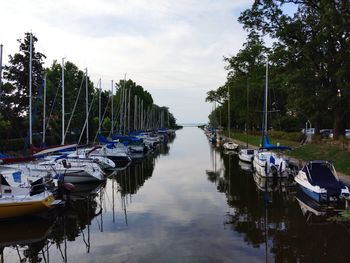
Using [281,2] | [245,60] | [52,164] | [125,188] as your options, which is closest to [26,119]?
[52,164]

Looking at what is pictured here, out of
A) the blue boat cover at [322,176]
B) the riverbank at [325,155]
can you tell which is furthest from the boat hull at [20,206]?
the riverbank at [325,155]

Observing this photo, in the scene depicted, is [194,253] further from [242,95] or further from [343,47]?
[242,95]

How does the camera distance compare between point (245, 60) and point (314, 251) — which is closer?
point (314, 251)

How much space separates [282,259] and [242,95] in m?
65.0

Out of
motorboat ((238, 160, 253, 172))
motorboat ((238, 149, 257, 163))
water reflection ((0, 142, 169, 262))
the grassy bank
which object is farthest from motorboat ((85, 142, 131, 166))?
the grassy bank

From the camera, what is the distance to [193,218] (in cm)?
1816

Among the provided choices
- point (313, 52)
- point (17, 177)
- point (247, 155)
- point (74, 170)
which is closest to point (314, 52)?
point (313, 52)

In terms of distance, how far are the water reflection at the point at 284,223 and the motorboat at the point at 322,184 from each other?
21.1 inches

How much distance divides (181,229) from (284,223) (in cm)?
438

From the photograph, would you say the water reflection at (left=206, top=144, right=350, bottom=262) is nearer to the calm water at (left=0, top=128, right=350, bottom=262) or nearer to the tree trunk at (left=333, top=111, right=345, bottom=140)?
the calm water at (left=0, top=128, right=350, bottom=262)

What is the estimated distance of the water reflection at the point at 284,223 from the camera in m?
13.2

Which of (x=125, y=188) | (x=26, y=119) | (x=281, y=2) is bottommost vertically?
(x=125, y=188)

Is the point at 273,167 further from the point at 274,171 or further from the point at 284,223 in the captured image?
the point at 284,223

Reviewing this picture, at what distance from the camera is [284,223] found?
55.9 feet
